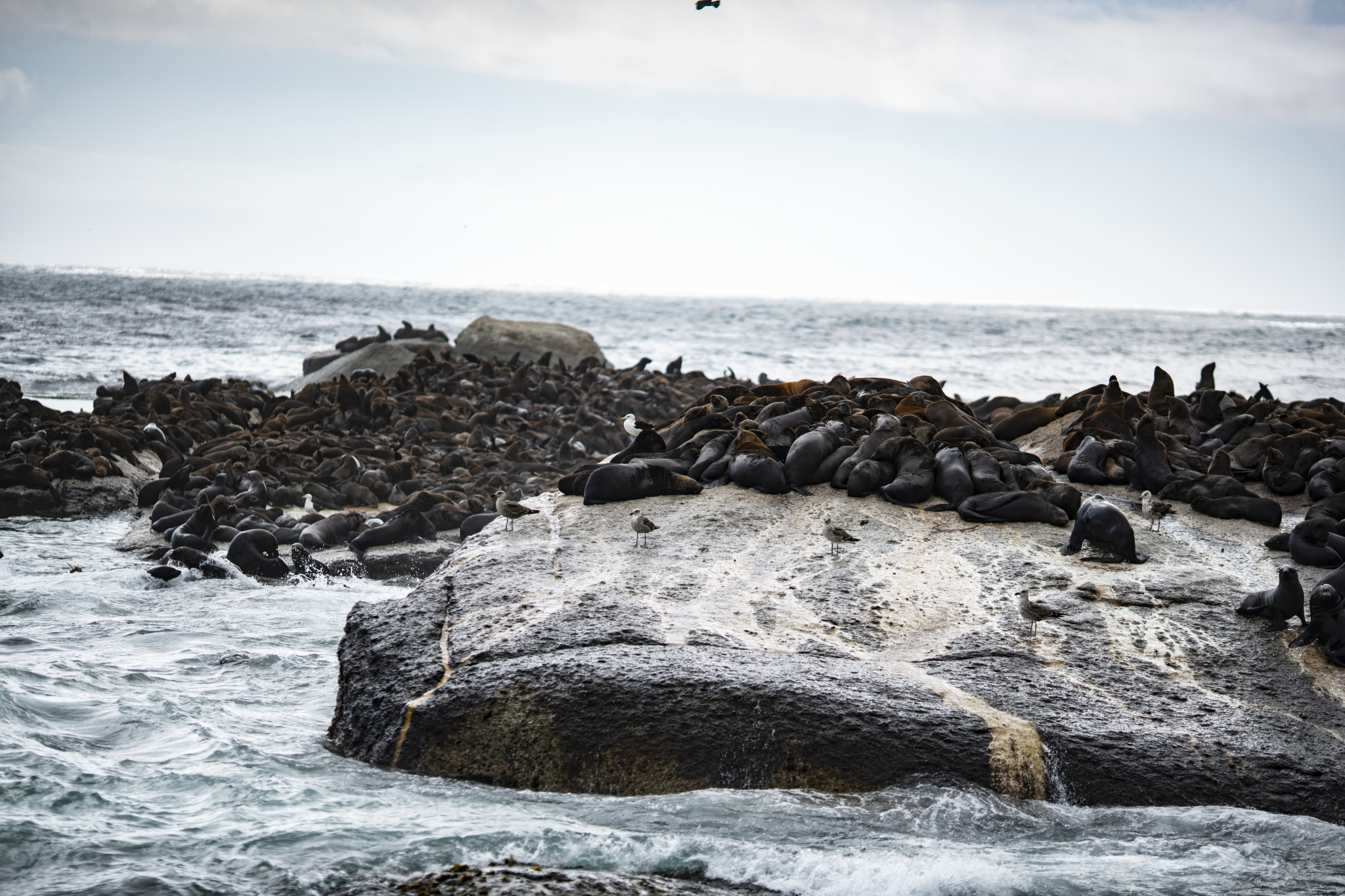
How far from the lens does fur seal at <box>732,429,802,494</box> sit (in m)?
6.77

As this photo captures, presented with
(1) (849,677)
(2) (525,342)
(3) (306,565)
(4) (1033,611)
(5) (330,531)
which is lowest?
(3) (306,565)

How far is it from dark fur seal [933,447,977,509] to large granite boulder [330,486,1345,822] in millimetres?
710

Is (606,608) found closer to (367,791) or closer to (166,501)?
(367,791)

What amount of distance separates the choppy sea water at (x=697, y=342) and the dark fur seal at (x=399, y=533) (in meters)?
14.8

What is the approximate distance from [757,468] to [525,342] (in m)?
15.2

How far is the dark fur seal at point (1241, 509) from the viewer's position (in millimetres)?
6328

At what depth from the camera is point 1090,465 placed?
23.9ft

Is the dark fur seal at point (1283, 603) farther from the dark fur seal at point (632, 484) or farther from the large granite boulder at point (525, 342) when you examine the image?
the large granite boulder at point (525, 342)

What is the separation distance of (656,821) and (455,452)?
8.87m

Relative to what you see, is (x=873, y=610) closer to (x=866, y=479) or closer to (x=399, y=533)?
(x=866, y=479)

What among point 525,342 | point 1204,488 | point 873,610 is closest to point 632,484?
point 873,610

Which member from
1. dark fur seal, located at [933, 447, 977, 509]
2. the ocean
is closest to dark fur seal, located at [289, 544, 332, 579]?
the ocean

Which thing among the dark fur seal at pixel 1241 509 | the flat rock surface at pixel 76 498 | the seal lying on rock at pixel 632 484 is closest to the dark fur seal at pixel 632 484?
the seal lying on rock at pixel 632 484

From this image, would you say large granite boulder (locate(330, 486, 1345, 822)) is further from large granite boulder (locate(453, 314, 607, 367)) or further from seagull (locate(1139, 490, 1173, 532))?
large granite boulder (locate(453, 314, 607, 367))
